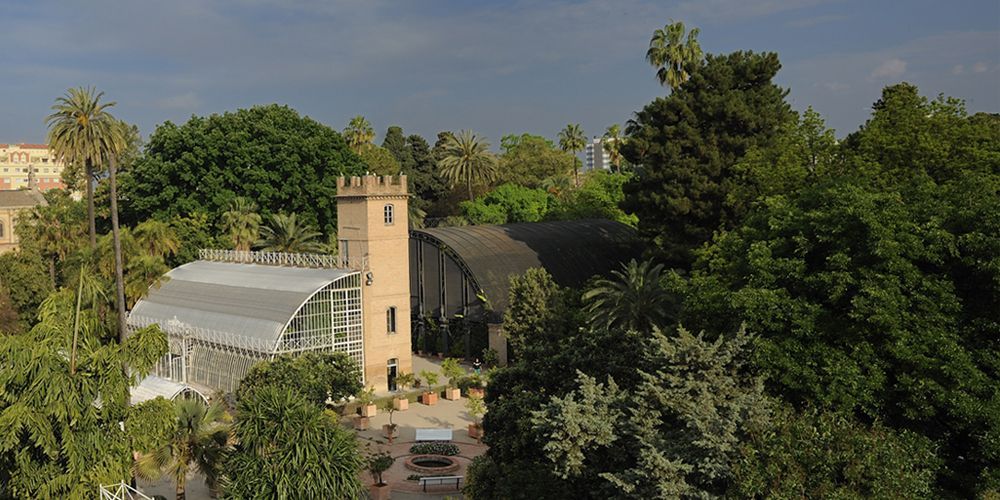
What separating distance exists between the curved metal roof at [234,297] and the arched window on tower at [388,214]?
11.3ft

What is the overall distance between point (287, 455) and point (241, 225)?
38.7 meters

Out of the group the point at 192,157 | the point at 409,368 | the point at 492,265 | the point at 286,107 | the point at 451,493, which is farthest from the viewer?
the point at 286,107

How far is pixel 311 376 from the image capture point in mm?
33688

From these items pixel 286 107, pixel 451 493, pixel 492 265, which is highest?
pixel 286 107

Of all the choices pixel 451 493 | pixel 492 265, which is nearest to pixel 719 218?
pixel 492 265

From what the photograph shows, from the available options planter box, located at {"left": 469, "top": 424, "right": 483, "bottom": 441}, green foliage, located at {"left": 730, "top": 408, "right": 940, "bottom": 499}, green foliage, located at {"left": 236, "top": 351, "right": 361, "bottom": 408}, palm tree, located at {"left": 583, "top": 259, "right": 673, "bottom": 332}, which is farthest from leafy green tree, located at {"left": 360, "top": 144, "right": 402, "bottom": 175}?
green foliage, located at {"left": 730, "top": 408, "right": 940, "bottom": 499}

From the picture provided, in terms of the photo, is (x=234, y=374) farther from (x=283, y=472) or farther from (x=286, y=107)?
(x=286, y=107)

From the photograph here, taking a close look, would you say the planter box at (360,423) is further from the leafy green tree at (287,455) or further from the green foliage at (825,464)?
the green foliage at (825,464)

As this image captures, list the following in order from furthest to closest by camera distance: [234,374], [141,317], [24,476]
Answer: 1. [141,317]
2. [234,374]
3. [24,476]

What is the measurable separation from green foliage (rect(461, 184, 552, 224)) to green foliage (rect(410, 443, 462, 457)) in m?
42.4

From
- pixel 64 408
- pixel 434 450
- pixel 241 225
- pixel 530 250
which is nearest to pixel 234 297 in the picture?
pixel 241 225

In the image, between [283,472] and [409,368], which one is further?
[409,368]

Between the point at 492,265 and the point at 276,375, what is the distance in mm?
19707

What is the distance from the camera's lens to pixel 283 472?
20297 mm
